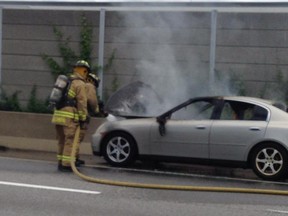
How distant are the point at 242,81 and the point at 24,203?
25.7ft

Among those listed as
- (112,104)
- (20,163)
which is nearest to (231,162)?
(112,104)

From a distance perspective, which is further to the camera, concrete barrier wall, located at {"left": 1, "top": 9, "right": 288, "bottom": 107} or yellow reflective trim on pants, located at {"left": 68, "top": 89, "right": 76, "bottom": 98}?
concrete barrier wall, located at {"left": 1, "top": 9, "right": 288, "bottom": 107}

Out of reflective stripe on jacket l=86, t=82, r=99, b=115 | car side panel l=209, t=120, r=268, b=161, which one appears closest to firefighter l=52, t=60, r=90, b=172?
reflective stripe on jacket l=86, t=82, r=99, b=115

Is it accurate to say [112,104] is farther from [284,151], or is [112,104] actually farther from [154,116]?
[284,151]

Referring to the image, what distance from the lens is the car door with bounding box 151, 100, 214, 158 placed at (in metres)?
12.6

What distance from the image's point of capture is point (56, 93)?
12.2 metres

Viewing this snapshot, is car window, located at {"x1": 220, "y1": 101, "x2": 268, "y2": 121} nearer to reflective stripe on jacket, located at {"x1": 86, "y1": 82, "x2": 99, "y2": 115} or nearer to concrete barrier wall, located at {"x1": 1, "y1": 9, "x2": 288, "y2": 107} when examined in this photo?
reflective stripe on jacket, located at {"x1": 86, "y1": 82, "x2": 99, "y2": 115}

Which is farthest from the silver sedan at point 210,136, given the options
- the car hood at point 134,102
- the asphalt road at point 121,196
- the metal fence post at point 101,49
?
the metal fence post at point 101,49

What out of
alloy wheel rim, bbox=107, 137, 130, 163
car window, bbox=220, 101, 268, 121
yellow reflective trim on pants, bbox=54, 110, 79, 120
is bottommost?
alloy wheel rim, bbox=107, 137, 130, 163

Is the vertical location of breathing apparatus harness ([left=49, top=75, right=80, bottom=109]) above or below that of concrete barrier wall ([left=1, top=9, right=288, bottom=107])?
below

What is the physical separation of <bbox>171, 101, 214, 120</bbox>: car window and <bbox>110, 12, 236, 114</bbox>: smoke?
344cm

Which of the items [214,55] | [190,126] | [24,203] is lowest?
[24,203]

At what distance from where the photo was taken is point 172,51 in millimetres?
16875

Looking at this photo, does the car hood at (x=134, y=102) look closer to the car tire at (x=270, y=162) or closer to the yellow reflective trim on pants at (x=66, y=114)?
the yellow reflective trim on pants at (x=66, y=114)
